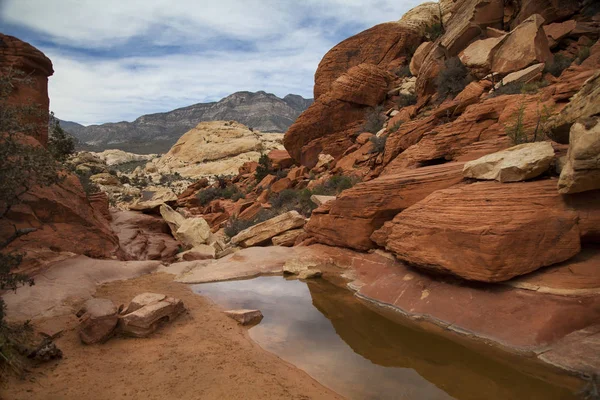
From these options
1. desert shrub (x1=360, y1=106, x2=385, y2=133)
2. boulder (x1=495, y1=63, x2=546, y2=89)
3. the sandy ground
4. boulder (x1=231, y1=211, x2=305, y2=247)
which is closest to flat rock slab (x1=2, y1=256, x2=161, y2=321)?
the sandy ground

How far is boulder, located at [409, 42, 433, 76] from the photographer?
21750 millimetres

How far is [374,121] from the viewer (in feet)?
66.4

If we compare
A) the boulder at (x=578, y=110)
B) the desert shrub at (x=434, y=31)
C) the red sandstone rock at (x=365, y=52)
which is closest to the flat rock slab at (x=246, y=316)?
the boulder at (x=578, y=110)

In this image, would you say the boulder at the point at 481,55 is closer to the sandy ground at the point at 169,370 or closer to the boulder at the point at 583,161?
the boulder at the point at 583,161

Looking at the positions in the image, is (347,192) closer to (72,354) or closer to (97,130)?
(72,354)

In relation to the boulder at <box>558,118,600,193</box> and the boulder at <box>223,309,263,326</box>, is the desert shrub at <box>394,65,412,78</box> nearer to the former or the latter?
the boulder at <box>558,118,600,193</box>

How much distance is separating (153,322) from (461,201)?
6093 millimetres

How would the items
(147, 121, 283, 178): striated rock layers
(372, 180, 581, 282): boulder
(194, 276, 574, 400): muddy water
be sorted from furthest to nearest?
(147, 121, 283, 178): striated rock layers
(372, 180, 581, 282): boulder
(194, 276, 574, 400): muddy water

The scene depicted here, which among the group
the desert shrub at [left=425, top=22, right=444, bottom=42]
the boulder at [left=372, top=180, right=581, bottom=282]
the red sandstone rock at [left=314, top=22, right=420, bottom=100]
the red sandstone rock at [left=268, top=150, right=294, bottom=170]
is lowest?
the boulder at [left=372, top=180, right=581, bottom=282]

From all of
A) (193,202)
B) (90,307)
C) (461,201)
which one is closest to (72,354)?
(90,307)

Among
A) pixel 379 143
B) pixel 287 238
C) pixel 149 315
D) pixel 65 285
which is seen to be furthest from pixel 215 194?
pixel 149 315

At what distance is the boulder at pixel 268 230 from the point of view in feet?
40.5

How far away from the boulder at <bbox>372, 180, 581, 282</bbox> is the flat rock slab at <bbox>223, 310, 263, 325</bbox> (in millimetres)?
3392

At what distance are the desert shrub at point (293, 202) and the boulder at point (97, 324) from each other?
33.8ft
